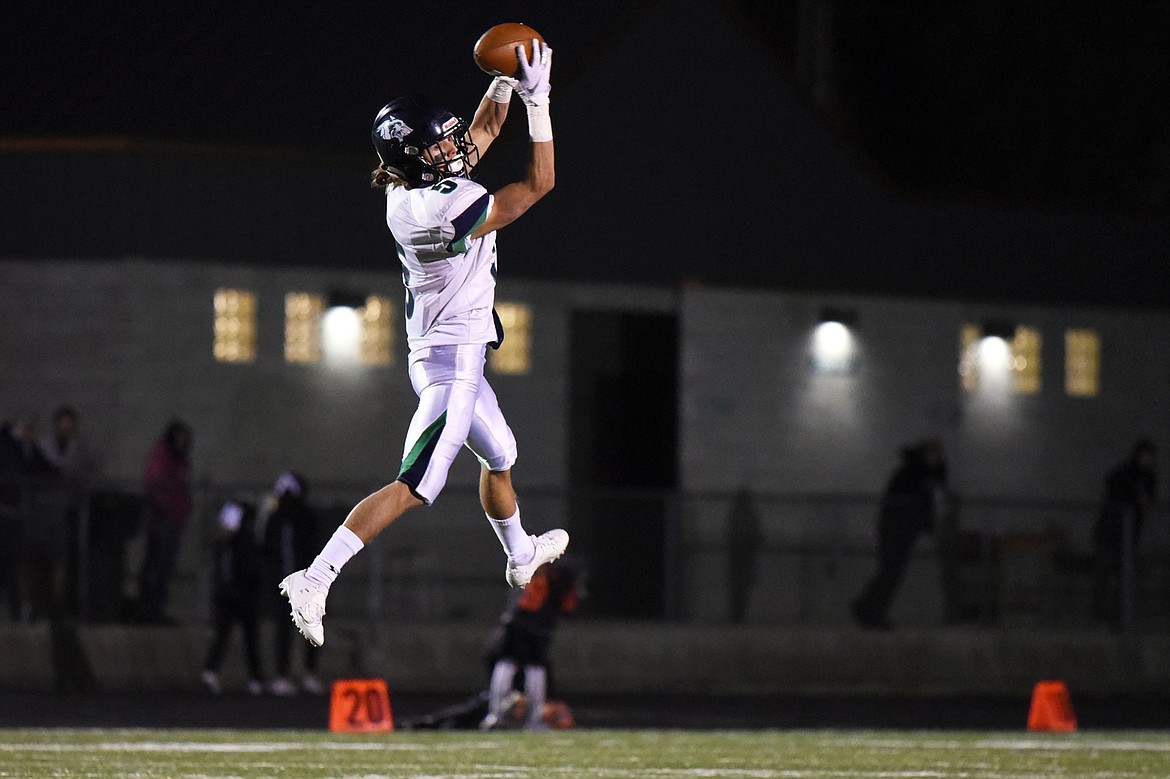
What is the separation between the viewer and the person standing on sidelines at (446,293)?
8984 millimetres

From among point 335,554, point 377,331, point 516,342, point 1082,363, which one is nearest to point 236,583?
point 377,331

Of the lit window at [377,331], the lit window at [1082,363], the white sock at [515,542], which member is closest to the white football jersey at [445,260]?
the white sock at [515,542]

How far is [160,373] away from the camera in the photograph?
2086cm

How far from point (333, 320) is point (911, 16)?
18.6 m

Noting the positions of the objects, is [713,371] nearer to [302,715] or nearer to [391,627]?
[391,627]

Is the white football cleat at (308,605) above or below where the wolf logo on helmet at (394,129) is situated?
below

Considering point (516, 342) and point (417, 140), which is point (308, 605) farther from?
point (516, 342)

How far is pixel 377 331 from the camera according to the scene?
21.9 meters

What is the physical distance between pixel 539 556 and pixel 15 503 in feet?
31.1

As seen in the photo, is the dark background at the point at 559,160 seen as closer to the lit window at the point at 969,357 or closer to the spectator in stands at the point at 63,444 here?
the lit window at the point at 969,357

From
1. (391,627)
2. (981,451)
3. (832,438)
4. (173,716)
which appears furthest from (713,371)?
(173,716)

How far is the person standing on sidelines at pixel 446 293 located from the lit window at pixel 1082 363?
52.9ft

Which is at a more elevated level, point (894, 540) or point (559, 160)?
point (559, 160)

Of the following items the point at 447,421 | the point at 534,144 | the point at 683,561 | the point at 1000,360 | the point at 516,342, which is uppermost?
the point at 534,144
